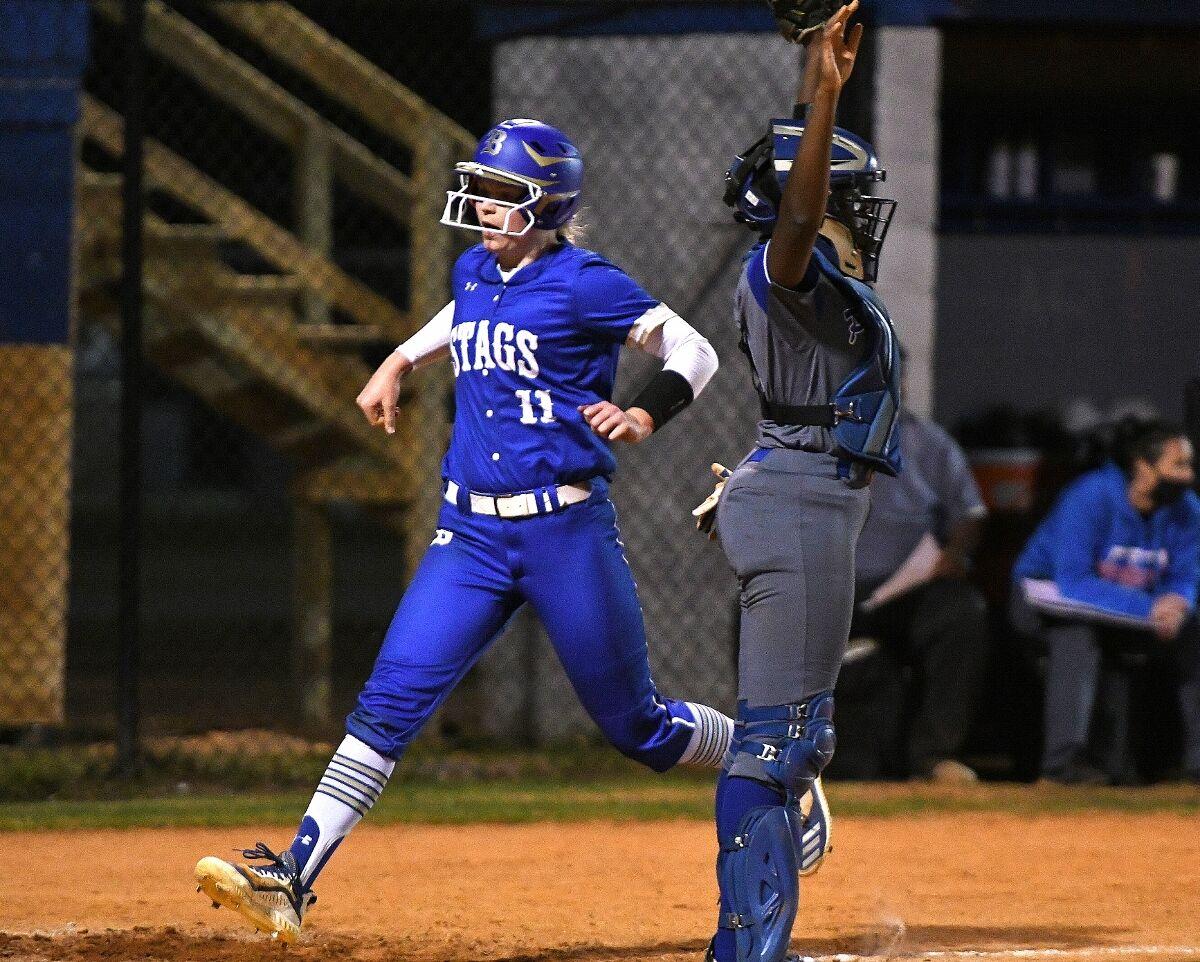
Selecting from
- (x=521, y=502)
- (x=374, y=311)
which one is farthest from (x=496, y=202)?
(x=374, y=311)

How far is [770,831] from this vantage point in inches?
161

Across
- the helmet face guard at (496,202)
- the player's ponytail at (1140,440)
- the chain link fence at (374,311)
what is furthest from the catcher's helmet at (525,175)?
the player's ponytail at (1140,440)

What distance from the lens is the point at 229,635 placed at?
1491cm

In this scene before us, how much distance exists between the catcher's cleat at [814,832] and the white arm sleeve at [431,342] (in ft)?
4.82

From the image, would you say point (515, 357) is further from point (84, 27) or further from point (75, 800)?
point (84, 27)

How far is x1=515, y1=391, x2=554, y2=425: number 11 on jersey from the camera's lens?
15.8 feet

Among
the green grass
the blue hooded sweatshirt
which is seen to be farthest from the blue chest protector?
the blue hooded sweatshirt

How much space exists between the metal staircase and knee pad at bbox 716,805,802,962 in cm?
504

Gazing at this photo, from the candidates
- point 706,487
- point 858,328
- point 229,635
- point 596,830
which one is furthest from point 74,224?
point 229,635

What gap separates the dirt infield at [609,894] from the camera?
5055 mm

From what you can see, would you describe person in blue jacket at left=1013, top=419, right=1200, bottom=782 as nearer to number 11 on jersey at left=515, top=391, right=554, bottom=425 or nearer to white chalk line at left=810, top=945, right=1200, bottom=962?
white chalk line at left=810, top=945, right=1200, bottom=962

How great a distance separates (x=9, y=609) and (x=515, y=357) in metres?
4.50

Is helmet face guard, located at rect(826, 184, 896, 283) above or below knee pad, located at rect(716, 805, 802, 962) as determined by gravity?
above

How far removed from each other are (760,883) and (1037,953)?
4.06 feet
